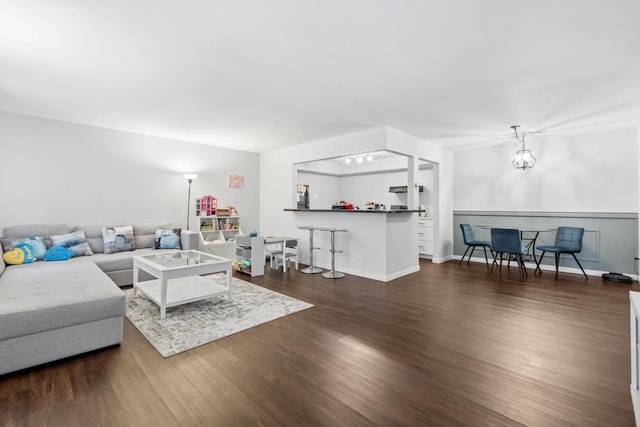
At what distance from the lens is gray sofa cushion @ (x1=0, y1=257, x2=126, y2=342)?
2076 millimetres

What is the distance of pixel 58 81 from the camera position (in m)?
3.09

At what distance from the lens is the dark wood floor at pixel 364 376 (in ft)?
5.46

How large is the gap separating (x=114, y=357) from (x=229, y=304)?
128cm

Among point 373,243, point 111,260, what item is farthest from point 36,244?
point 373,243

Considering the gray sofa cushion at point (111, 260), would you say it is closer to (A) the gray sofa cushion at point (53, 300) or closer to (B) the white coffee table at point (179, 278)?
(B) the white coffee table at point (179, 278)

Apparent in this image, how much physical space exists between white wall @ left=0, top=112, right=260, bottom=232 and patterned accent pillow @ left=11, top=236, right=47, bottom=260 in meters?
0.60

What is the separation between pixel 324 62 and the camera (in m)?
2.65

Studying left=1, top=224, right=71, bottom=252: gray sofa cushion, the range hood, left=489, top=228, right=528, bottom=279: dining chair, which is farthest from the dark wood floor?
the range hood

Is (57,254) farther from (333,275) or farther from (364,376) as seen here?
(364,376)

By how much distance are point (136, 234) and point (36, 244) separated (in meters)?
1.26

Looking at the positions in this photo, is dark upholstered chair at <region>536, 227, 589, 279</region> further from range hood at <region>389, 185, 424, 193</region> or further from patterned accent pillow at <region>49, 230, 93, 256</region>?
patterned accent pillow at <region>49, 230, 93, 256</region>

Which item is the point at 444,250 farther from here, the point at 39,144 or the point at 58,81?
the point at 39,144

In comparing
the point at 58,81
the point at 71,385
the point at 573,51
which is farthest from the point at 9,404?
the point at 573,51

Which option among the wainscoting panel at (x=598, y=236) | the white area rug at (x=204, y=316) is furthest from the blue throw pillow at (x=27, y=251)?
the wainscoting panel at (x=598, y=236)
